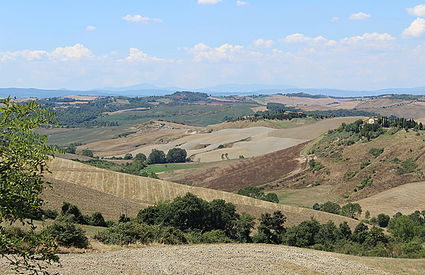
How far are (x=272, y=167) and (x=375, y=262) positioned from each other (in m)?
114

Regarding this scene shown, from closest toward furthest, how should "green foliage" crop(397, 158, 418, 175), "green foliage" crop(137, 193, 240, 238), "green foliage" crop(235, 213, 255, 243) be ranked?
1. "green foliage" crop(137, 193, 240, 238)
2. "green foliage" crop(235, 213, 255, 243)
3. "green foliage" crop(397, 158, 418, 175)

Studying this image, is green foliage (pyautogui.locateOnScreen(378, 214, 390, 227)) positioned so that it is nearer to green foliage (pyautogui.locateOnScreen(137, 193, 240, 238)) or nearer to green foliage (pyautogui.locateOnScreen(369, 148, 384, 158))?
green foliage (pyautogui.locateOnScreen(137, 193, 240, 238))

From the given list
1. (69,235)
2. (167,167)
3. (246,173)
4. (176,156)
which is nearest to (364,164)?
(246,173)

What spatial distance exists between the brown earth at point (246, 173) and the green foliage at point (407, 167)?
3474 cm

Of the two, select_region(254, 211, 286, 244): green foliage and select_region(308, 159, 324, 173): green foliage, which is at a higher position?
select_region(254, 211, 286, 244): green foliage

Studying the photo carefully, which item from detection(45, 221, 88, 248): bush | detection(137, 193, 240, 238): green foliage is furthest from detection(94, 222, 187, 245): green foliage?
detection(137, 193, 240, 238): green foliage

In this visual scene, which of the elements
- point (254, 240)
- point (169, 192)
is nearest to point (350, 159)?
point (169, 192)

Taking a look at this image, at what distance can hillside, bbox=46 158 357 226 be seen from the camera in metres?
82.2

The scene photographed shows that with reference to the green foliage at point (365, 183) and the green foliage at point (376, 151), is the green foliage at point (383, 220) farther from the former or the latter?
the green foliage at point (376, 151)

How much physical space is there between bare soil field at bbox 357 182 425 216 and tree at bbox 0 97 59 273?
87.5 m

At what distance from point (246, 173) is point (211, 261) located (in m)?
114

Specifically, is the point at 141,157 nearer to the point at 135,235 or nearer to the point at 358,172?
the point at 358,172

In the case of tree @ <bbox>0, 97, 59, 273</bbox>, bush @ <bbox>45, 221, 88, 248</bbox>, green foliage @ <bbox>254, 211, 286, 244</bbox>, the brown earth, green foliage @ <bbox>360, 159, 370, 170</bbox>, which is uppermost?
tree @ <bbox>0, 97, 59, 273</bbox>

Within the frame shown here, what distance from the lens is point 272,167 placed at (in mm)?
147750
